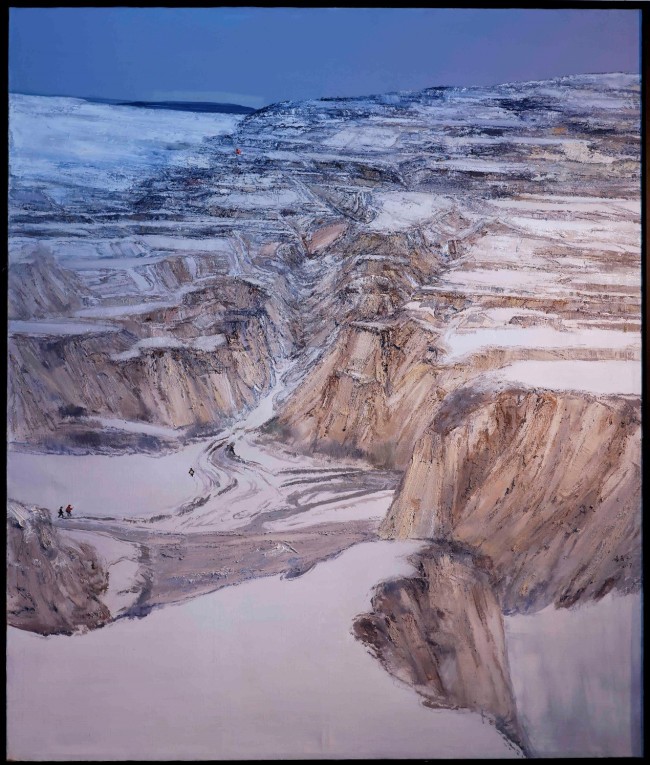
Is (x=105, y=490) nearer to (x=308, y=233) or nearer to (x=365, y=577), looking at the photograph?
(x=365, y=577)

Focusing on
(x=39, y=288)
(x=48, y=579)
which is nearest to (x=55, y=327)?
(x=39, y=288)

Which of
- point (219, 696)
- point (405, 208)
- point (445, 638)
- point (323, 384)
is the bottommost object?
point (219, 696)

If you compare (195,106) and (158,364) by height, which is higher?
(195,106)

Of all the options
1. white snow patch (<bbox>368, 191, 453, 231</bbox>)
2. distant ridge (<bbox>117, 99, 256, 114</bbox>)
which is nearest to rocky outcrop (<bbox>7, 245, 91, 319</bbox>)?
distant ridge (<bbox>117, 99, 256, 114</bbox>)

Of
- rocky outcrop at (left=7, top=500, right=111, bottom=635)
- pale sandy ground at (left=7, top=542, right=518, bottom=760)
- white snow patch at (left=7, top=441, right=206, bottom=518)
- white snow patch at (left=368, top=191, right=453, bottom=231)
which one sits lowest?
pale sandy ground at (left=7, top=542, right=518, bottom=760)

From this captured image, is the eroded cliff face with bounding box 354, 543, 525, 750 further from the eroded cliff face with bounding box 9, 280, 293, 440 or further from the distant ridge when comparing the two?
the distant ridge

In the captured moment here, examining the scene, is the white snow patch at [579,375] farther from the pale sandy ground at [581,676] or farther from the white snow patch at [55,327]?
the white snow patch at [55,327]

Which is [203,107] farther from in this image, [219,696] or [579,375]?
[219,696]
